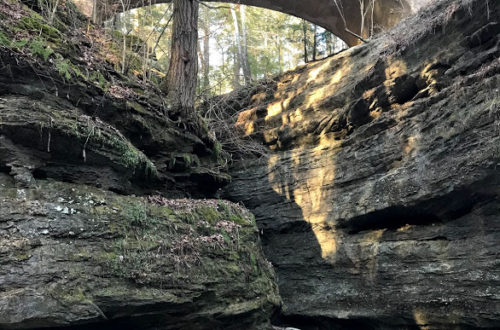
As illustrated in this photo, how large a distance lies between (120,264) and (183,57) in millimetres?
4758

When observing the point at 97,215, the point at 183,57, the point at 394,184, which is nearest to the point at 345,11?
the point at 183,57

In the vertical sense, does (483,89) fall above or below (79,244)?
above

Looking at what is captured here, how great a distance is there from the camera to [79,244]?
4762 mm

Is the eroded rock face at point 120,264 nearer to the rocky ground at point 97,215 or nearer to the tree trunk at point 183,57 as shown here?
the rocky ground at point 97,215

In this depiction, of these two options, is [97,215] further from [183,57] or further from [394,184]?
[394,184]

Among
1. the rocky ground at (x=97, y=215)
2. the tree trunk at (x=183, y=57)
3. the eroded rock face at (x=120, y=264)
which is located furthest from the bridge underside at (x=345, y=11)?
the eroded rock face at (x=120, y=264)

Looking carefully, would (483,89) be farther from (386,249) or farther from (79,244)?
(79,244)

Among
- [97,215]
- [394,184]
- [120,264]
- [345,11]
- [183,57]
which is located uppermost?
[345,11]

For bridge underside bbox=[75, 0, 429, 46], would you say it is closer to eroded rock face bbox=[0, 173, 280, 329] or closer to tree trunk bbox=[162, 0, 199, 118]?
tree trunk bbox=[162, 0, 199, 118]

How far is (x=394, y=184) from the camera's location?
24.3ft

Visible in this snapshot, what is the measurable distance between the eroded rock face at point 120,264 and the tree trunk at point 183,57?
2.33 meters

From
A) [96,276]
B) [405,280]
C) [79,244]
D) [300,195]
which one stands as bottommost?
[405,280]

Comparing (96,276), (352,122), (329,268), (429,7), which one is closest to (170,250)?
(96,276)

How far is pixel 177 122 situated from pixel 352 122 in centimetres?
422
